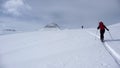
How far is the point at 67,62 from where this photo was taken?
7.20 m

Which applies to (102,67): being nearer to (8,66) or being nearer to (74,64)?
(74,64)

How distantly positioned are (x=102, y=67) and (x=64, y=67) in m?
1.68

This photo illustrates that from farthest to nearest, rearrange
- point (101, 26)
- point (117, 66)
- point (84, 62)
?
point (101, 26) < point (84, 62) < point (117, 66)

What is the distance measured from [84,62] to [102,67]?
1072mm

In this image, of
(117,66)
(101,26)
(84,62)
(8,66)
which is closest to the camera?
(117,66)

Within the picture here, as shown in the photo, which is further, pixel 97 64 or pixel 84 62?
pixel 84 62

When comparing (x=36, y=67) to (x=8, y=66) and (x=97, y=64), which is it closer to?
(x=8, y=66)

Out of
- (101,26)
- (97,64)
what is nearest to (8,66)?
(97,64)

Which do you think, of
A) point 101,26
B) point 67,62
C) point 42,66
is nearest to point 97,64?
point 67,62

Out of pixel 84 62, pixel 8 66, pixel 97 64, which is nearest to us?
pixel 97 64

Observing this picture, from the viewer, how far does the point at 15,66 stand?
7.41 meters

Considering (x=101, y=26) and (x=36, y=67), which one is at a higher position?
(x=101, y=26)

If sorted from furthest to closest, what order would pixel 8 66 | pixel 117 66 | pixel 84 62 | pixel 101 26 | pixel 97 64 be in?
pixel 101 26, pixel 8 66, pixel 84 62, pixel 97 64, pixel 117 66

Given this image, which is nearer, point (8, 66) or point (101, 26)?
point (8, 66)
